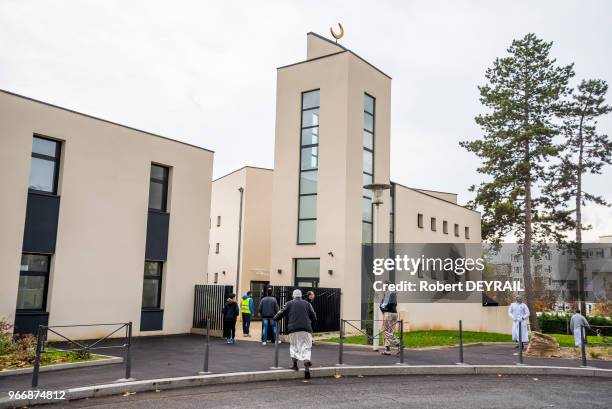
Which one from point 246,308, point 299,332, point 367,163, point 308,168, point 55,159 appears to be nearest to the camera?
point 299,332

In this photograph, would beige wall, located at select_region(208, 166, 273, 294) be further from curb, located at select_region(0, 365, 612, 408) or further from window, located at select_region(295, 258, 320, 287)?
curb, located at select_region(0, 365, 612, 408)

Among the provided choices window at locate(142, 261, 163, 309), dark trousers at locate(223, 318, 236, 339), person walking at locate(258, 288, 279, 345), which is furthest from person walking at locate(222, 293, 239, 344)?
window at locate(142, 261, 163, 309)

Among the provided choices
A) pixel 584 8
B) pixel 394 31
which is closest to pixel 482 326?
pixel 584 8

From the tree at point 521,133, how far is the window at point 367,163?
37.9 feet

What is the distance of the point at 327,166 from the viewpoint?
24297 mm

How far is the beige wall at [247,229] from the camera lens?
1236 inches

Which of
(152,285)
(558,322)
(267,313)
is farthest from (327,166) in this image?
(558,322)

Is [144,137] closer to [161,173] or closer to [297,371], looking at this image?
[161,173]

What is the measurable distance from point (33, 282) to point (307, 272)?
461 inches

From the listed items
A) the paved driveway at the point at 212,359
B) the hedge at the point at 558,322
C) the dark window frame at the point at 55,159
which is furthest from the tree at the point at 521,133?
the dark window frame at the point at 55,159

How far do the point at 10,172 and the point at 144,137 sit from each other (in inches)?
197

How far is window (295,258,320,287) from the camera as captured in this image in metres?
23.9

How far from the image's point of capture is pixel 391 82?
91.1 ft

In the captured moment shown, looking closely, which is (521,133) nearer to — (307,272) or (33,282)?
(307,272)
